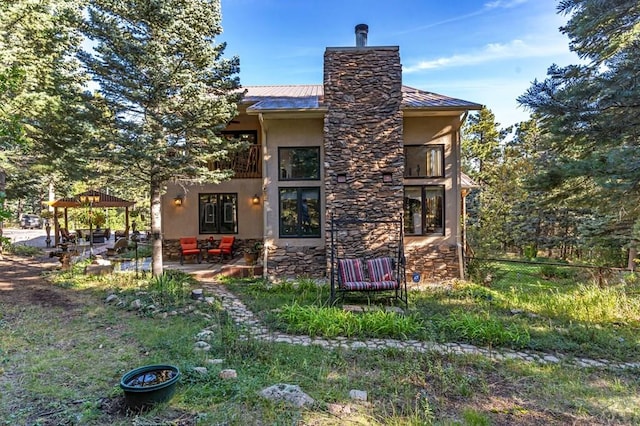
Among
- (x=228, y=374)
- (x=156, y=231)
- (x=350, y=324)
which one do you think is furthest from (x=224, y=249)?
(x=228, y=374)

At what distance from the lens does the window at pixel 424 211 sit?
10117 millimetres

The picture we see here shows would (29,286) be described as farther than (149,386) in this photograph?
Yes

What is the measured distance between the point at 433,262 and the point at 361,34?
7.03 m

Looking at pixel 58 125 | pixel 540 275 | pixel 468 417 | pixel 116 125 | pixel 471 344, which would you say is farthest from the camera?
pixel 540 275

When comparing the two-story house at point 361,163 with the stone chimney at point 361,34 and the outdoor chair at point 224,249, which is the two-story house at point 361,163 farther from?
the outdoor chair at point 224,249

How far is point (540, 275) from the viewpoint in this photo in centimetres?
1351

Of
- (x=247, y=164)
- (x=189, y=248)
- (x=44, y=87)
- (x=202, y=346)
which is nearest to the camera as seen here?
(x=202, y=346)

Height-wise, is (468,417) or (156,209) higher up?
(156,209)

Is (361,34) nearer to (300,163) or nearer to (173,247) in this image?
(300,163)

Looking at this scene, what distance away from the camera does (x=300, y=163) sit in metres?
10.5

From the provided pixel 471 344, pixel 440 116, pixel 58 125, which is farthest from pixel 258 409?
pixel 58 125

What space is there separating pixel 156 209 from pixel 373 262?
5990mm

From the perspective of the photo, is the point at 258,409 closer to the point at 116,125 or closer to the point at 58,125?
the point at 116,125

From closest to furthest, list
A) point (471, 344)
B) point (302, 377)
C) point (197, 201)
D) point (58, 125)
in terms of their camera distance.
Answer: point (302, 377) → point (471, 344) → point (58, 125) → point (197, 201)
